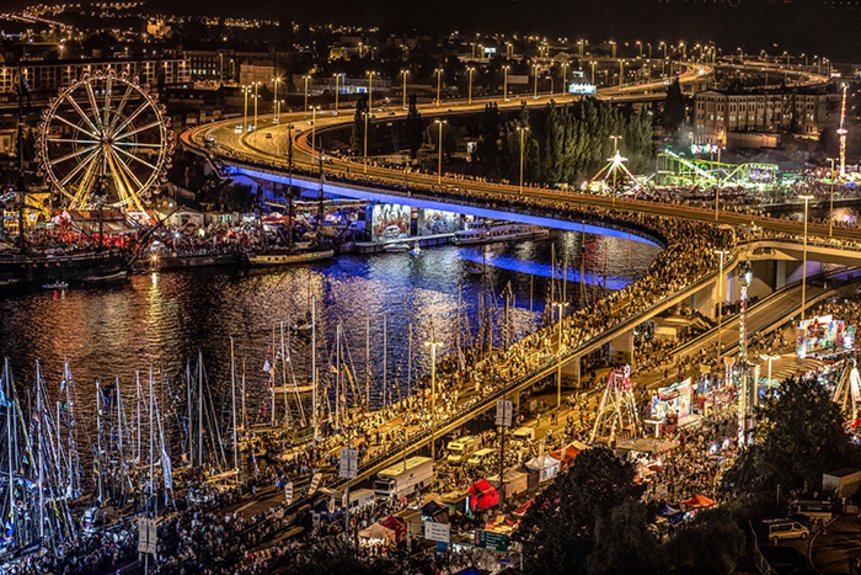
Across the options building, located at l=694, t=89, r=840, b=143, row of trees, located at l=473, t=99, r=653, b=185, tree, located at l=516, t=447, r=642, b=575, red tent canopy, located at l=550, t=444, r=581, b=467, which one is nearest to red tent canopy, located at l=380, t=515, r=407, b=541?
tree, located at l=516, t=447, r=642, b=575

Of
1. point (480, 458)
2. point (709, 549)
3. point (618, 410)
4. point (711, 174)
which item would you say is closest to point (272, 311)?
point (618, 410)

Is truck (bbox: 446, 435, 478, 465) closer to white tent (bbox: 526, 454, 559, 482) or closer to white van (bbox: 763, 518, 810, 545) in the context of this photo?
white tent (bbox: 526, 454, 559, 482)

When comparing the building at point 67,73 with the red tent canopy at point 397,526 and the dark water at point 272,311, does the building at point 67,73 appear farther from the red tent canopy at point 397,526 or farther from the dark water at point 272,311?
the red tent canopy at point 397,526

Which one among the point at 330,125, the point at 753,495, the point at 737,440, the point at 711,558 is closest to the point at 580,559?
the point at 711,558

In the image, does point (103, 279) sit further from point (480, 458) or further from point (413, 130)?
point (480, 458)

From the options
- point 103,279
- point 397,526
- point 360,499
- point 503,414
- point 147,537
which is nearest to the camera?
point 147,537

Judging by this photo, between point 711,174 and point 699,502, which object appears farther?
point 711,174

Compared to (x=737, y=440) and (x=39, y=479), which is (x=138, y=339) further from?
(x=737, y=440)
